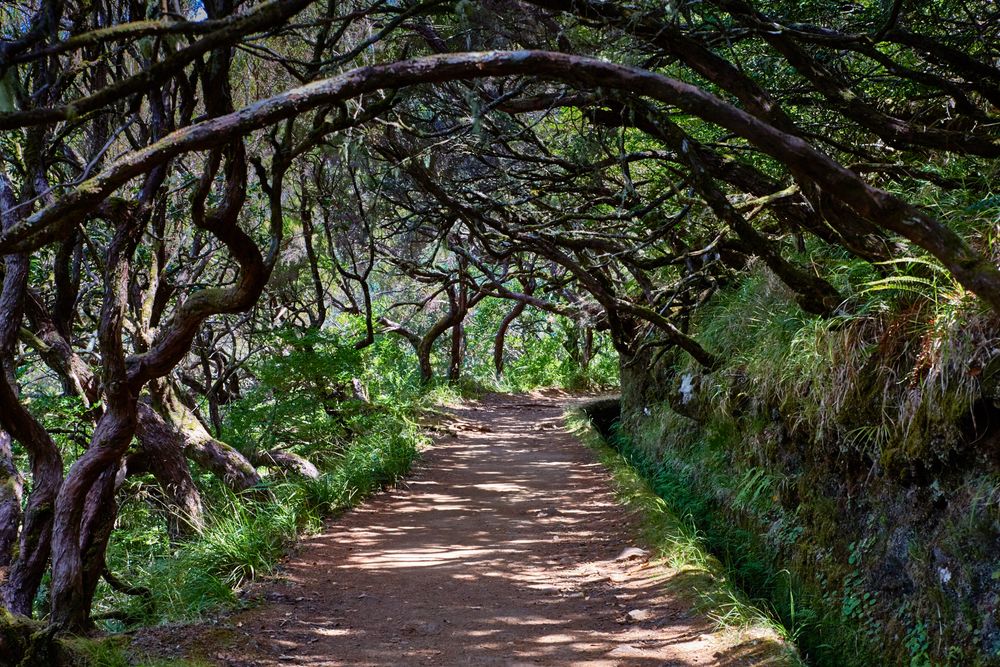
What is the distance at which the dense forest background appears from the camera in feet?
11.2

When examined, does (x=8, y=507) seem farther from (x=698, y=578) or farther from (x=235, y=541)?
(x=698, y=578)

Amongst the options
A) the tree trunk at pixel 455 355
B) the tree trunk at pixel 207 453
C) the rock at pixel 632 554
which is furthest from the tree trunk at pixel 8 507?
the tree trunk at pixel 455 355

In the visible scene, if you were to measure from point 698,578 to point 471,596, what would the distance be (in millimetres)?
1648

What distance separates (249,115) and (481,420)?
13.6 m

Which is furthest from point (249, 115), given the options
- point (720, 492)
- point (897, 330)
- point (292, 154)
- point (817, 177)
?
point (720, 492)

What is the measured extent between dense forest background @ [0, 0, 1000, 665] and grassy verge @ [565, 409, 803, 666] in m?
0.36

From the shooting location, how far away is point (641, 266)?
28.5ft

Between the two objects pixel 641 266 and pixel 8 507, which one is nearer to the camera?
pixel 8 507

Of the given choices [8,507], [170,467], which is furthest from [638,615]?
[170,467]

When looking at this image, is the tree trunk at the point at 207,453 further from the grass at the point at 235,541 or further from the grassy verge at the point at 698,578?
the grassy verge at the point at 698,578

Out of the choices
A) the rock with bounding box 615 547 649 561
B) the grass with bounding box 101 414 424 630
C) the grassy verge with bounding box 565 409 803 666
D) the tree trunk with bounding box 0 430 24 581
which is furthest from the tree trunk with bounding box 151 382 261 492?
the grassy verge with bounding box 565 409 803 666

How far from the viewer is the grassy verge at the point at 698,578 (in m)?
4.19

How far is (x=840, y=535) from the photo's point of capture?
5.34 m

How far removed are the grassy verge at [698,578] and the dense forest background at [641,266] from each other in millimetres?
359
